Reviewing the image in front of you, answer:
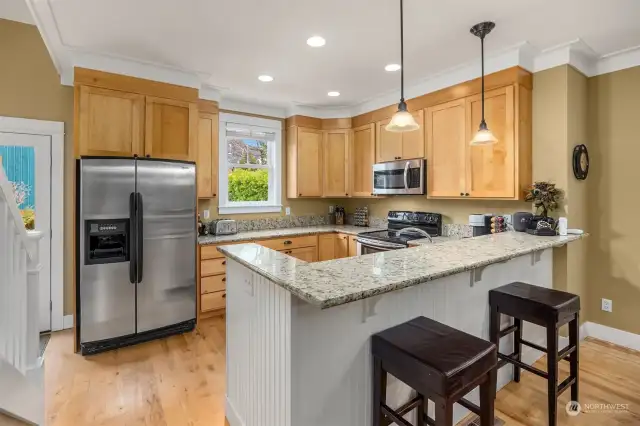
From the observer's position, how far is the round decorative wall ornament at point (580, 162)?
115 inches

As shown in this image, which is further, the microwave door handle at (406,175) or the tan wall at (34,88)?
the microwave door handle at (406,175)

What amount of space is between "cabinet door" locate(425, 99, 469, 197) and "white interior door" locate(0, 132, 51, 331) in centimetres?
394

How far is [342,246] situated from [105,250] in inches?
105

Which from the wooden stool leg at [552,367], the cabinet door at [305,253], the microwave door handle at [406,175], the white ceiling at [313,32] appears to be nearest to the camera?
the wooden stool leg at [552,367]

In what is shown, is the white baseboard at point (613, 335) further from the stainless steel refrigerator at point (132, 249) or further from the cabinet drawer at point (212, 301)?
the stainless steel refrigerator at point (132, 249)

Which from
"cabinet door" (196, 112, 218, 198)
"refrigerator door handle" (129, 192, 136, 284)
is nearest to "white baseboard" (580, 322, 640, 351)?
"cabinet door" (196, 112, 218, 198)

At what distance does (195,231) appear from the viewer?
3.38m

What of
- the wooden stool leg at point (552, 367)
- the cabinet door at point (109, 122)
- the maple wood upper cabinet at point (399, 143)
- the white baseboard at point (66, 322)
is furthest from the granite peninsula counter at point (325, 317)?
the white baseboard at point (66, 322)

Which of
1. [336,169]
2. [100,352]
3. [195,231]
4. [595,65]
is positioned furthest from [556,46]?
[100,352]

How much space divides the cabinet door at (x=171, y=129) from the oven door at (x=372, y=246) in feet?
6.77

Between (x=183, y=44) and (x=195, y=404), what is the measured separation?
2735 millimetres

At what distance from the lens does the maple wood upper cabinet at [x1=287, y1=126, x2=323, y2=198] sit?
4.63 m

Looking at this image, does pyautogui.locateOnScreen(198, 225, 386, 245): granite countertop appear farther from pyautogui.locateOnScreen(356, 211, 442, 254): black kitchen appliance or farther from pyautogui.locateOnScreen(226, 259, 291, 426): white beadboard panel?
pyautogui.locateOnScreen(226, 259, 291, 426): white beadboard panel

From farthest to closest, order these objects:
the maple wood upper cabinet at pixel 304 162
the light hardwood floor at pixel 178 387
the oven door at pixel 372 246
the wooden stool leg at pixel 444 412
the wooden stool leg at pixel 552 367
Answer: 1. the maple wood upper cabinet at pixel 304 162
2. the oven door at pixel 372 246
3. the light hardwood floor at pixel 178 387
4. the wooden stool leg at pixel 552 367
5. the wooden stool leg at pixel 444 412
